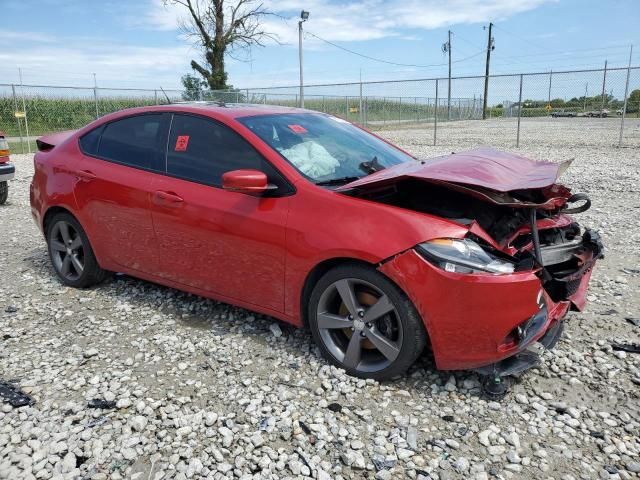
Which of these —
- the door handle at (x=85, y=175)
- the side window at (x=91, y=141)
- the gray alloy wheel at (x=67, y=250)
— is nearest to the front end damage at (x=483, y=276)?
the door handle at (x=85, y=175)

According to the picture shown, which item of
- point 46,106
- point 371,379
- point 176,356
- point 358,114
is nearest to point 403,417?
point 371,379

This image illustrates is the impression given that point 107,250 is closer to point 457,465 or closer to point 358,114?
point 457,465

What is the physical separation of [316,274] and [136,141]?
197cm

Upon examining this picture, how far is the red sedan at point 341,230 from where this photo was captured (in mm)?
2736

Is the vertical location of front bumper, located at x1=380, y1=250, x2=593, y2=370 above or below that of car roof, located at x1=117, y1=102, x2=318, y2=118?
below

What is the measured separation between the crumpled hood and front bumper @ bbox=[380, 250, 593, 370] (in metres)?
0.48

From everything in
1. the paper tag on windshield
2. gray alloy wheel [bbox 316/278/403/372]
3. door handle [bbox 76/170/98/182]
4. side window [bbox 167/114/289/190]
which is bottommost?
gray alloy wheel [bbox 316/278/403/372]

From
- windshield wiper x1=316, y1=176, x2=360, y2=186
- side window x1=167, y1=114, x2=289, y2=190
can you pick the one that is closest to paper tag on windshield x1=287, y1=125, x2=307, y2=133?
side window x1=167, y1=114, x2=289, y2=190

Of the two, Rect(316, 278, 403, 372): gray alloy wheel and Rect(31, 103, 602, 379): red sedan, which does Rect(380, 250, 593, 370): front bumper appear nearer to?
Rect(31, 103, 602, 379): red sedan

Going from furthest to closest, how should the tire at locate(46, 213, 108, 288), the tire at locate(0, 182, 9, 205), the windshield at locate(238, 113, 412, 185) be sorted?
the tire at locate(0, 182, 9, 205) → the tire at locate(46, 213, 108, 288) → the windshield at locate(238, 113, 412, 185)

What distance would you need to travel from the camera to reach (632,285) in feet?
14.5

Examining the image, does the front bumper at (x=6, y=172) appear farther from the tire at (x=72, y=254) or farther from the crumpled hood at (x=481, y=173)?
the crumpled hood at (x=481, y=173)

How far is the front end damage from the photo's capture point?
265 centimetres

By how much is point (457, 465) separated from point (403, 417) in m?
0.41
